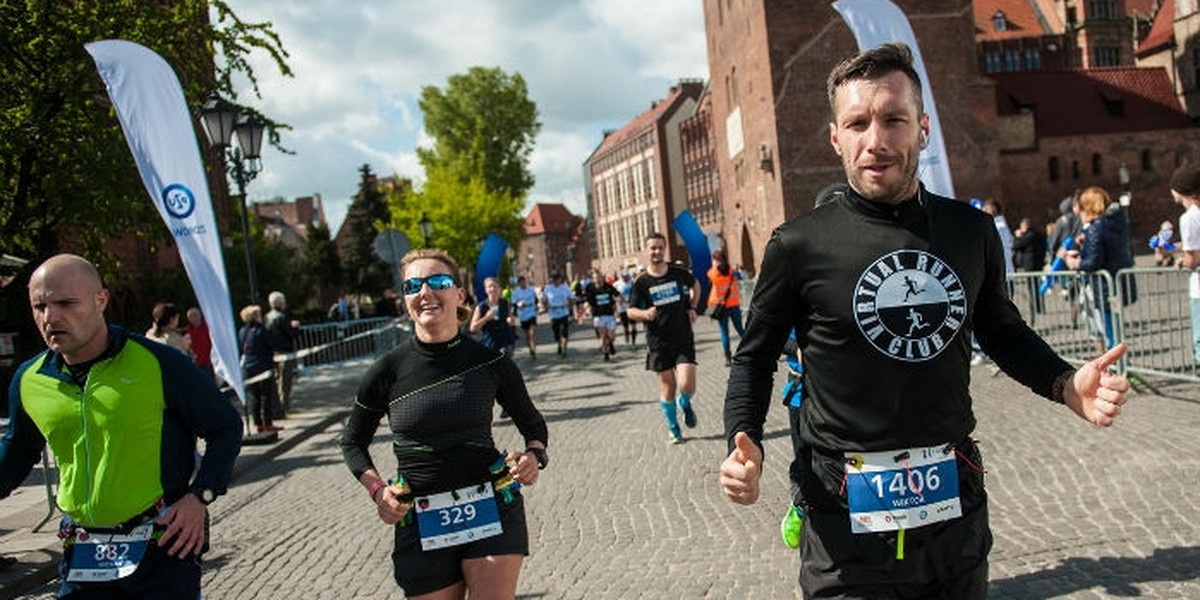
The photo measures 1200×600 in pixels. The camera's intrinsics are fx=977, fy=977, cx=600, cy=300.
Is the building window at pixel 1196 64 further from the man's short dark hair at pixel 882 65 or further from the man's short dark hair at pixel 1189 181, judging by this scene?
the man's short dark hair at pixel 882 65

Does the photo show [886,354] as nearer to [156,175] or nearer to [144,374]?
[144,374]

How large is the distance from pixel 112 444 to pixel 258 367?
9.99 metres

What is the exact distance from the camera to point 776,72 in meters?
40.2

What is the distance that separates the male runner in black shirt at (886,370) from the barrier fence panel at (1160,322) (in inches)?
303

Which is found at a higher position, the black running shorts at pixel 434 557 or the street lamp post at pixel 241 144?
the street lamp post at pixel 241 144

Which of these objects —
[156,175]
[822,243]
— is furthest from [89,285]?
[156,175]

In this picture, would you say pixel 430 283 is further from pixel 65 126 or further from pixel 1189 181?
pixel 65 126

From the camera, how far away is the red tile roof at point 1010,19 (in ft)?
224

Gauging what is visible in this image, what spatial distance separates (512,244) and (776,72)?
26.3 meters

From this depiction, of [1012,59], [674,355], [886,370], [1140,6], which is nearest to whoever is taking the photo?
[886,370]

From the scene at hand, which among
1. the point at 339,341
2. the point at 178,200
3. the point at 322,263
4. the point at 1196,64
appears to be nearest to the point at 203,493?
the point at 178,200

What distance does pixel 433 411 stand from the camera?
3.56 meters

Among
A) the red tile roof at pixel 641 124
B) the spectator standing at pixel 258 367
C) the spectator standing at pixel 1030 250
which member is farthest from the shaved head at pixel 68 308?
the red tile roof at pixel 641 124

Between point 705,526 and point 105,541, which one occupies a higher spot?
point 105,541
